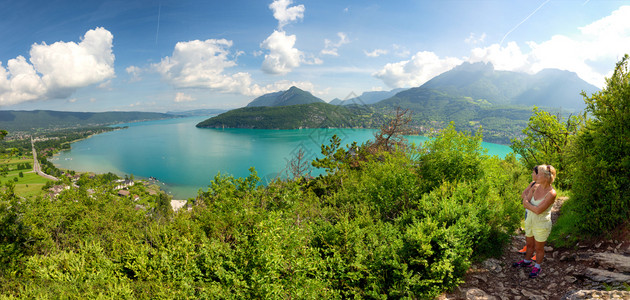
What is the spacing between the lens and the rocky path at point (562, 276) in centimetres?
384

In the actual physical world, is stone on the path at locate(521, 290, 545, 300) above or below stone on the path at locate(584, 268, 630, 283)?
below

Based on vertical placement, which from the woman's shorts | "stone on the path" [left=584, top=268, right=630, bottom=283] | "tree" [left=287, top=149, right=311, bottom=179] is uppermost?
the woman's shorts

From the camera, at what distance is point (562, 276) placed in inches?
178

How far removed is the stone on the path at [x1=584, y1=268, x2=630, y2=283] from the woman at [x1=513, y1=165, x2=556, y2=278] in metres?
0.70

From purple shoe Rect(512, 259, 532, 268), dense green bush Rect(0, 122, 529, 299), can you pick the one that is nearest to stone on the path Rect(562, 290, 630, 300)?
dense green bush Rect(0, 122, 529, 299)

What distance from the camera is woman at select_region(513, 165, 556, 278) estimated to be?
473 cm

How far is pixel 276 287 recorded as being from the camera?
136 inches

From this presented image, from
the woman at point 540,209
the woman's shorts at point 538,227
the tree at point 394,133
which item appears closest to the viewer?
the woman at point 540,209

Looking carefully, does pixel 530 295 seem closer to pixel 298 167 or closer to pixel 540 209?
pixel 540 209

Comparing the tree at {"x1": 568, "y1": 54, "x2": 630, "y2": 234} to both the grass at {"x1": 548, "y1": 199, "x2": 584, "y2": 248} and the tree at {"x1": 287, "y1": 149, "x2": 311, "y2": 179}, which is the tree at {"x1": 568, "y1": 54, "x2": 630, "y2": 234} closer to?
the grass at {"x1": 548, "y1": 199, "x2": 584, "y2": 248}

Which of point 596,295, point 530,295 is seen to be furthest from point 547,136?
point 596,295

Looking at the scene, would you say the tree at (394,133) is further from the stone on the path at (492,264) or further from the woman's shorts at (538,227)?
the woman's shorts at (538,227)

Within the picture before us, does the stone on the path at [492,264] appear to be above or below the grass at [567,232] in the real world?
below

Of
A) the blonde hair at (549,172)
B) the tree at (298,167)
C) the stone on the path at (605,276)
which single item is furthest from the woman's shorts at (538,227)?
the tree at (298,167)
